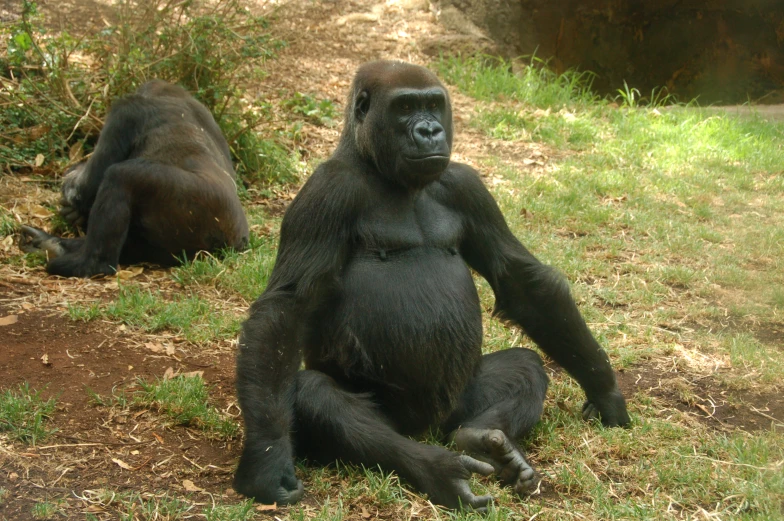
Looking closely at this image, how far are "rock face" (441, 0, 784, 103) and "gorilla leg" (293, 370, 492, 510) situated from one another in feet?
28.2

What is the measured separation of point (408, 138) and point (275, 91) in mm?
6093

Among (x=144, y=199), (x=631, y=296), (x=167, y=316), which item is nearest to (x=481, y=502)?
(x=167, y=316)

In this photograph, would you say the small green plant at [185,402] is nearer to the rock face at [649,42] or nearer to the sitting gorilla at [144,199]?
the sitting gorilla at [144,199]

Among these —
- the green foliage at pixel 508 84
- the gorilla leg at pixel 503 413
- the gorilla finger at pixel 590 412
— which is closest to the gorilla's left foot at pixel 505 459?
the gorilla leg at pixel 503 413

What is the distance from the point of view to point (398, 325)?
3.93 meters

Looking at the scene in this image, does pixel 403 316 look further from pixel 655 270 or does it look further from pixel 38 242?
pixel 38 242

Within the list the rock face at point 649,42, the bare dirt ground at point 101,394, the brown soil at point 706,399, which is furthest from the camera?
the rock face at point 649,42

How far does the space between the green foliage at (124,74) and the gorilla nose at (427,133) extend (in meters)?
4.55

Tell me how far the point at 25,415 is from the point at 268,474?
131 cm

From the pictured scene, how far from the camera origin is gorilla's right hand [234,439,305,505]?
343cm

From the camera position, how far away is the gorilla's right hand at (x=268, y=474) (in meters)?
3.43

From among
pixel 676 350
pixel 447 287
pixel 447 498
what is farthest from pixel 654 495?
pixel 676 350

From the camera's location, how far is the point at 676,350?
17.3ft

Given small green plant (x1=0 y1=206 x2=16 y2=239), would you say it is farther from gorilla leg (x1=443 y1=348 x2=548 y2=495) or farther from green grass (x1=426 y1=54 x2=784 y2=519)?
gorilla leg (x1=443 y1=348 x2=548 y2=495)
